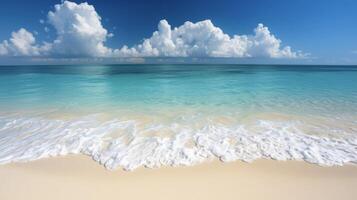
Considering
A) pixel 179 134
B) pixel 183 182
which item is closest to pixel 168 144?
pixel 179 134

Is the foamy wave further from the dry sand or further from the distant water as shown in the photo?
the dry sand

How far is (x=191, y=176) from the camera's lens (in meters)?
4.12


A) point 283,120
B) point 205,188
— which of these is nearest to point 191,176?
point 205,188

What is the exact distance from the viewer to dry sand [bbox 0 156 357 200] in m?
3.62

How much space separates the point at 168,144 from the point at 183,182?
5.72 ft

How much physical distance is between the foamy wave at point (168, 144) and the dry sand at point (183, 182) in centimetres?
32

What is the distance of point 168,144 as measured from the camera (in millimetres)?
5574

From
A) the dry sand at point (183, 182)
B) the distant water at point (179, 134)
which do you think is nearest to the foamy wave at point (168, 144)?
the distant water at point (179, 134)

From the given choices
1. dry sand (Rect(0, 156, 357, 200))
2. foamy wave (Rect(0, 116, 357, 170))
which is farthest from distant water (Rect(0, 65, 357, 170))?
dry sand (Rect(0, 156, 357, 200))

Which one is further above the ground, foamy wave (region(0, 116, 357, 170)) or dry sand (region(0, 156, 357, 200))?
foamy wave (region(0, 116, 357, 170))

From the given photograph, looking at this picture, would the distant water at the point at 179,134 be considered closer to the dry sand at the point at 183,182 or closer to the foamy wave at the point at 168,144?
the foamy wave at the point at 168,144

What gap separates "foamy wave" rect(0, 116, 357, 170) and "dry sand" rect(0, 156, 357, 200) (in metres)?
0.32

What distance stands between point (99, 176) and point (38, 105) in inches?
367

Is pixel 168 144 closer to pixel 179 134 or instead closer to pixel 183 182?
pixel 179 134
